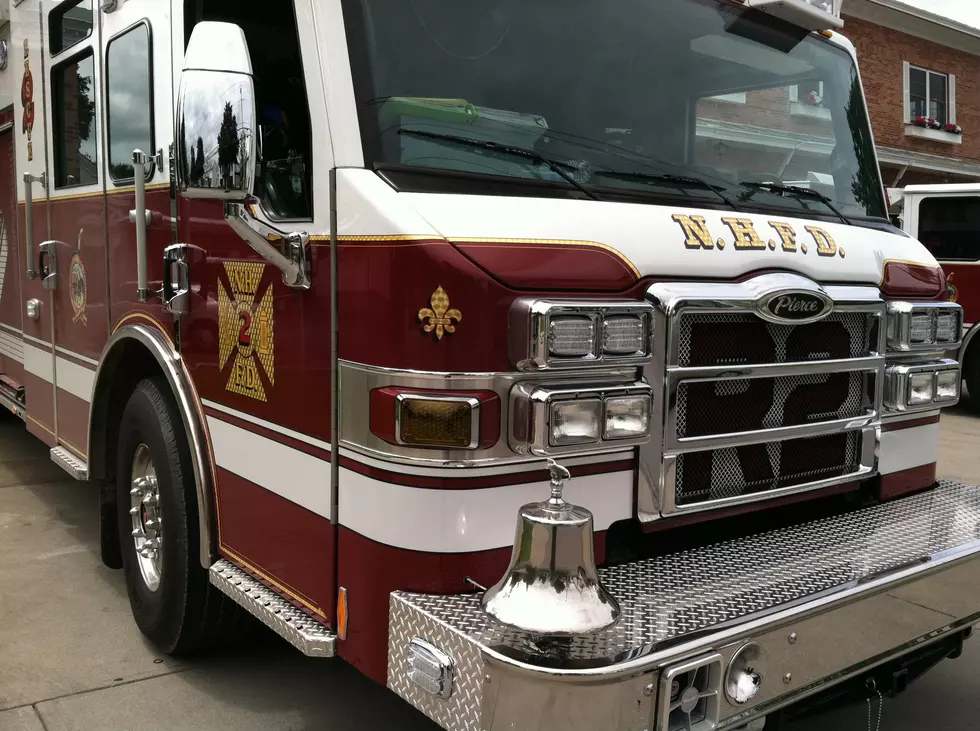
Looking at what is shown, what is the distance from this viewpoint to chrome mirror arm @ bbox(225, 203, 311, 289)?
2.38 metres

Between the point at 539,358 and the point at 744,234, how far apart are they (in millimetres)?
855

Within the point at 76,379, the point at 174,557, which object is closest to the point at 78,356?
the point at 76,379

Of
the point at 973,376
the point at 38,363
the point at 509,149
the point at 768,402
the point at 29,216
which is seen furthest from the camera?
the point at 973,376

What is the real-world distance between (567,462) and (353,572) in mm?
599

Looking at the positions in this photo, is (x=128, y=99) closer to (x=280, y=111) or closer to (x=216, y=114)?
(x=280, y=111)

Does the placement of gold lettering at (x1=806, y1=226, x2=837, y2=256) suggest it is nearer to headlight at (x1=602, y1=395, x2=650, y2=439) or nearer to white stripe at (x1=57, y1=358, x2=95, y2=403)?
headlight at (x1=602, y1=395, x2=650, y2=439)

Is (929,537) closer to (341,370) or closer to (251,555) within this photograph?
(341,370)

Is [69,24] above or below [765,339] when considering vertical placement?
above

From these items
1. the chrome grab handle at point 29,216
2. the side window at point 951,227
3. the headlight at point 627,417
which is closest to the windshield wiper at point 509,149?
the headlight at point 627,417

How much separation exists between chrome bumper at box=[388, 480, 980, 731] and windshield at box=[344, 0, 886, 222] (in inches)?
39.5

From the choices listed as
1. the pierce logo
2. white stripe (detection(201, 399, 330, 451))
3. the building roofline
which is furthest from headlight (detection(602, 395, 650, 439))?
the building roofline

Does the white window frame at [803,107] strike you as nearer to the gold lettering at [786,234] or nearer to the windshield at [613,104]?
the windshield at [613,104]

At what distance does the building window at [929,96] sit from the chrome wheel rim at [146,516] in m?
17.8

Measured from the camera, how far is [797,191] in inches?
123
